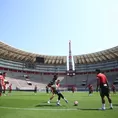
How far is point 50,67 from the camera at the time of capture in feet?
356

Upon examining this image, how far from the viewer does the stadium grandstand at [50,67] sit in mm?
87169

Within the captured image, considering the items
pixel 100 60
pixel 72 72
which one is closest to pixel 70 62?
pixel 72 72

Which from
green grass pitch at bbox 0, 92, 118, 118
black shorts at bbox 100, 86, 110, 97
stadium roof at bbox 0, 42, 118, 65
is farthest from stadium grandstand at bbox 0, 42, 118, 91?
black shorts at bbox 100, 86, 110, 97

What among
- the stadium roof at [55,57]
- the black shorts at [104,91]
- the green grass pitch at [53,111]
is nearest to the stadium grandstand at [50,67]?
the stadium roof at [55,57]

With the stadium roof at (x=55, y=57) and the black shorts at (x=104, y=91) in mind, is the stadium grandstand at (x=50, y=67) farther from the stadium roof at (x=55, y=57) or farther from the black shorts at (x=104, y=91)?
the black shorts at (x=104, y=91)

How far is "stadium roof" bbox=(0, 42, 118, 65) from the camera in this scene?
86625 mm

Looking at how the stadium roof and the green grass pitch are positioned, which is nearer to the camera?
the green grass pitch

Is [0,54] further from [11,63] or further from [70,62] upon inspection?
[70,62]

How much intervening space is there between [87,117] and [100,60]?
313 feet

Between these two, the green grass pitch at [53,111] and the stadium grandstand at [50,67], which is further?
the stadium grandstand at [50,67]

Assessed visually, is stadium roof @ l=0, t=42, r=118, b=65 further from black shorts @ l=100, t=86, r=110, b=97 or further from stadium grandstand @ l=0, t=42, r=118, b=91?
black shorts @ l=100, t=86, r=110, b=97

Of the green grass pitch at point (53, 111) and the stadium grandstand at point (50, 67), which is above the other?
the stadium grandstand at point (50, 67)

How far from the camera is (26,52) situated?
3654 inches

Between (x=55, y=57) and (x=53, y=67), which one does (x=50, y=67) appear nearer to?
(x=53, y=67)
